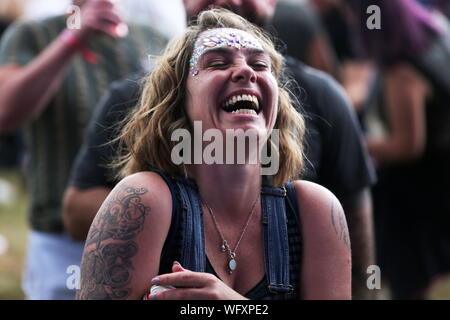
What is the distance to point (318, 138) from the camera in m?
2.68

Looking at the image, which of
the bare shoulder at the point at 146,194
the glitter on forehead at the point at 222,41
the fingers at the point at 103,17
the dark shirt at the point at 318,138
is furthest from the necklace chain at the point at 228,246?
the fingers at the point at 103,17

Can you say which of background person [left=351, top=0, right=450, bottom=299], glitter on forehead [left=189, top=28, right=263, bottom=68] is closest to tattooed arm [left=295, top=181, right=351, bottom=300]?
glitter on forehead [left=189, top=28, right=263, bottom=68]

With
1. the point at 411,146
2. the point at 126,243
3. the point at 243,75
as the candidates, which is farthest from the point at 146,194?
the point at 411,146

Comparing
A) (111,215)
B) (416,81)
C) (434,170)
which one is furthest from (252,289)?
(434,170)

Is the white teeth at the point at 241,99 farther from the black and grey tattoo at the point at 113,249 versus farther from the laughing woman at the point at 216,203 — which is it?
the black and grey tattoo at the point at 113,249

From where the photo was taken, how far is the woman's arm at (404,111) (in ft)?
12.6

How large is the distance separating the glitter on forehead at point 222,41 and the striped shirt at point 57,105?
123 cm

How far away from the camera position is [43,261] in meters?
3.20

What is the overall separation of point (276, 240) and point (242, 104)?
1.09 feet

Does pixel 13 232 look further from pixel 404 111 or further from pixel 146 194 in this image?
pixel 146 194

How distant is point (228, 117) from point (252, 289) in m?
0.41

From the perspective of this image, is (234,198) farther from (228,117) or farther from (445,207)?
(445,207)

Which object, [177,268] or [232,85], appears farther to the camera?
[232,85]

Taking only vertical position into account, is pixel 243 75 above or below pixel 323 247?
above
